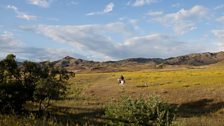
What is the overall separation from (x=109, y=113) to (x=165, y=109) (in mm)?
2425

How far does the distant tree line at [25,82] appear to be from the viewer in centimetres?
3031

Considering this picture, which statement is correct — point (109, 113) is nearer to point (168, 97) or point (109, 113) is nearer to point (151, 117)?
point (151, 117)

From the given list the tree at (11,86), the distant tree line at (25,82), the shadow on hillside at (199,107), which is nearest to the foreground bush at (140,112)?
the tree at (11,86)

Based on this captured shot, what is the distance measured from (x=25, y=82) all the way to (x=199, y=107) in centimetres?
1751

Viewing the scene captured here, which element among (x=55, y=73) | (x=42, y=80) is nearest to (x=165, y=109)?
(x=42, y=80)

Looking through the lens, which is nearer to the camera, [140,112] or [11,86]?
[140,112]

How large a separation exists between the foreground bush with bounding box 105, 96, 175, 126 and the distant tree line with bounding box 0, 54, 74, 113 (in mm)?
14234

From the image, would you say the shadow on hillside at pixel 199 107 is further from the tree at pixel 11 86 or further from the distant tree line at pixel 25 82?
the tree at pixel 11 86

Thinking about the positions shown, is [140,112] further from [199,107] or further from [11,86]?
[199,107]

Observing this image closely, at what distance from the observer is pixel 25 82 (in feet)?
106

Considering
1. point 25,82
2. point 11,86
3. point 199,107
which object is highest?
point 25,82

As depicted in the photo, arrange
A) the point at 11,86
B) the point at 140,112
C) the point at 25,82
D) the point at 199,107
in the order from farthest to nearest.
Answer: the point at 199,107 → the point at 25,82 → the point at 11,86 → the point at 140,112

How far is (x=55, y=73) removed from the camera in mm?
34594

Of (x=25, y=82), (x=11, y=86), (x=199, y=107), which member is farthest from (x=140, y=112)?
(x=199, y=107)
